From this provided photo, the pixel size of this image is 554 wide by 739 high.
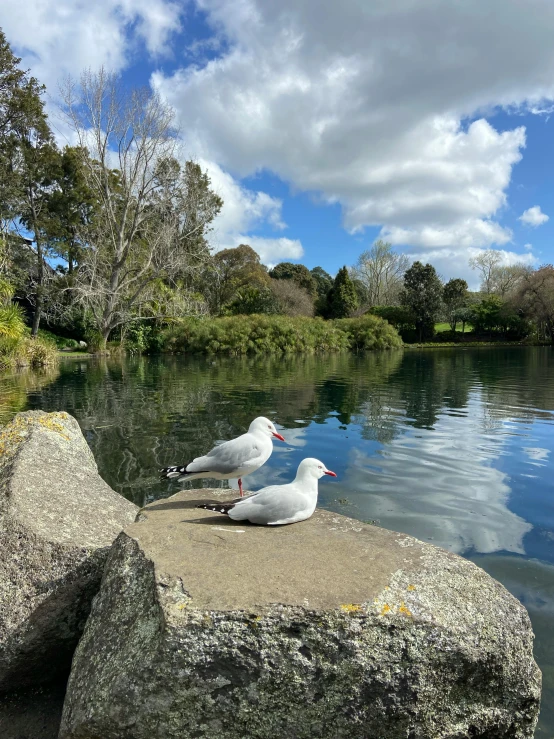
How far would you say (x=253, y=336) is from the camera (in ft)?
142

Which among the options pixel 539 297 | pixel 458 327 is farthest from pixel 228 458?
pixel 458 327

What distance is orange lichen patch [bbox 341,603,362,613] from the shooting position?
91.1 inches

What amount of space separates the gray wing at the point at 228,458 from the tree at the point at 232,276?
53628 mm

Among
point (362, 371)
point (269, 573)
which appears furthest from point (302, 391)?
point (269, 573)

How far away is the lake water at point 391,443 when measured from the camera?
5.71 m

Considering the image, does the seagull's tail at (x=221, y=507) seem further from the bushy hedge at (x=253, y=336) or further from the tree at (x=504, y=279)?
the tree at (x=504, y=279)

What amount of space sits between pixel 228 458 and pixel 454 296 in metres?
66.2

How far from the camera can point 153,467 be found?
8469 millimetres

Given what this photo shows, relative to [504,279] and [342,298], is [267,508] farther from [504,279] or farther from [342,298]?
[504,279]

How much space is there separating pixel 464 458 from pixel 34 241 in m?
38.1

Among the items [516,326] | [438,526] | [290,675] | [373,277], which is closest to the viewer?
[290,675]

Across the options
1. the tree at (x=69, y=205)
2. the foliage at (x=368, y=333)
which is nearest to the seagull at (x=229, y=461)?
the tree at (x=69, y=205)

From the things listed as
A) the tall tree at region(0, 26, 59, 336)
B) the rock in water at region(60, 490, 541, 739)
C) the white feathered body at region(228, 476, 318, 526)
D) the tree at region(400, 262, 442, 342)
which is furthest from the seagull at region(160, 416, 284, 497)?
the tree at region(400, 262, 442, 342)

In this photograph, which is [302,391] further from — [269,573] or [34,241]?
[34,241]
